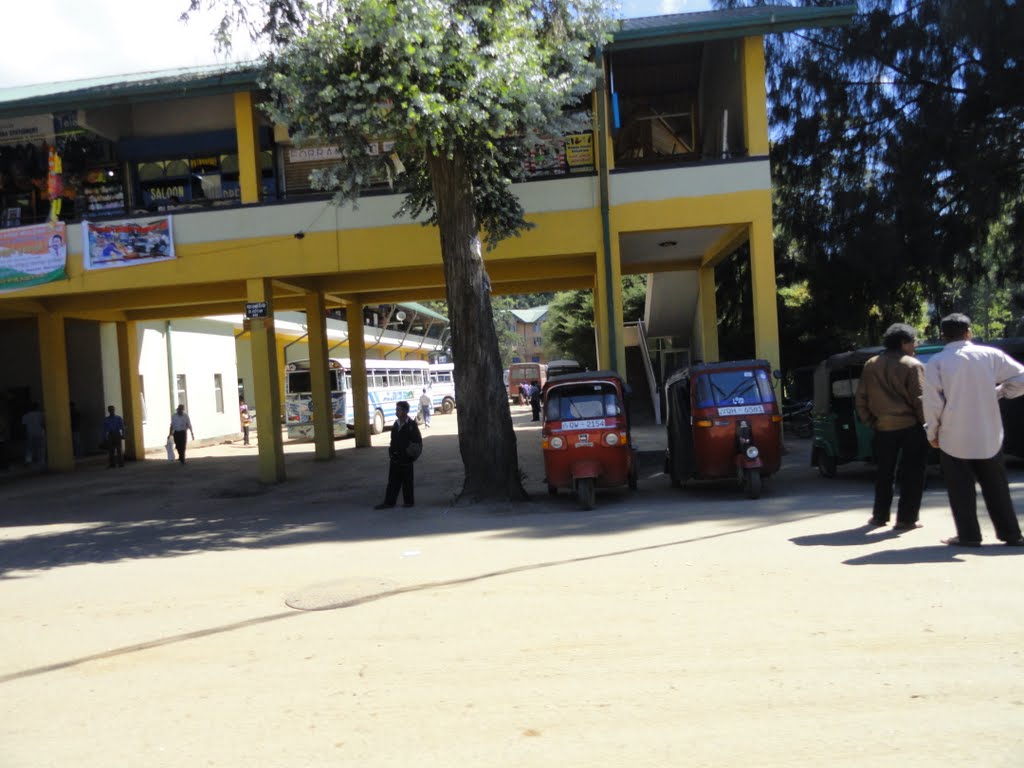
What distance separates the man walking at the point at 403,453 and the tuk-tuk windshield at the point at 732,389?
4118 millimetres

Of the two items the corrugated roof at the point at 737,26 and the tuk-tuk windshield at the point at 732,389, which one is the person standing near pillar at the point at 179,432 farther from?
the tuk-tuk windshield at the point at 732,389

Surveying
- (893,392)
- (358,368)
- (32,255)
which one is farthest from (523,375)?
(893,392)

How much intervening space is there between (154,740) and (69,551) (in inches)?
287

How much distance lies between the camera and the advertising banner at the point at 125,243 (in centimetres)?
1582

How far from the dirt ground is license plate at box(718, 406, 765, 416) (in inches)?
80.2

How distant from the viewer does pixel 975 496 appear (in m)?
6.73

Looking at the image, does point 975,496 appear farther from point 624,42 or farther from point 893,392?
point 624,42

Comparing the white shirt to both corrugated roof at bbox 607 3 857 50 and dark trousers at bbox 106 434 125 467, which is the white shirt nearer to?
corrugated roof at bbox 607 3 857 50

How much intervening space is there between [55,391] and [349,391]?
37.3 feet

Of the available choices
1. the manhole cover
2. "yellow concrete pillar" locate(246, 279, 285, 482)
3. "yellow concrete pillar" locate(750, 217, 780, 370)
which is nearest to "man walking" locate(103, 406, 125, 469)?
"yellow concrete pillar" locate(246, 279, 285, 482)

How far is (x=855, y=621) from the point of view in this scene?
205 inches

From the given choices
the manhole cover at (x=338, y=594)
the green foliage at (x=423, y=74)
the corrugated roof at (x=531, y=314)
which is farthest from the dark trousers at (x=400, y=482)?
the corrugated roof at (x=531, y=314)

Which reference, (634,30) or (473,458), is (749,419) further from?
(634,30)

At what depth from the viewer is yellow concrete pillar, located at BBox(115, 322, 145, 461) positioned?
78.6 feet
